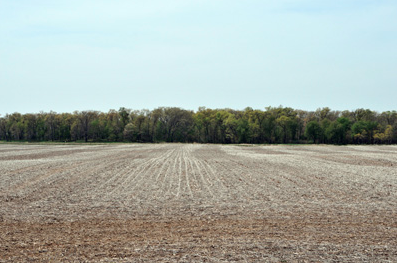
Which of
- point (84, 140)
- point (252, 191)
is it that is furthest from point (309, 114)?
point (252, 191)

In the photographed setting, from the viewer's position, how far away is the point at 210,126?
142m

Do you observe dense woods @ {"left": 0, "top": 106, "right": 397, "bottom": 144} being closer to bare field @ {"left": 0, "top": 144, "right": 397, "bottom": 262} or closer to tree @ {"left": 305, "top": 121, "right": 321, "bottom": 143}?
tree @ {"left": 305, "top": 121, "right": 321, "bottom": 143}

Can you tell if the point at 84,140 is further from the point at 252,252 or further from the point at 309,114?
the point at 252,252

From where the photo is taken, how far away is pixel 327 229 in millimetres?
11781

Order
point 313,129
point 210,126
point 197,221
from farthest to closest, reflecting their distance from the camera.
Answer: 1. point 210,126
2. point 313,129
3. point 197,221

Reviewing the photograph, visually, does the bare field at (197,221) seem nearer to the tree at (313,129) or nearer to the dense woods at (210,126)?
the tree at (313,129)

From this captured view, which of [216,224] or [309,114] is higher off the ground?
[309,114]

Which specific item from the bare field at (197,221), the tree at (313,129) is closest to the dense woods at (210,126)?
the tree at (313,129)

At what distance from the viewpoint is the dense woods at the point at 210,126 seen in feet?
434

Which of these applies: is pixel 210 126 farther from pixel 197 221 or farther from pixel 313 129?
pixel 197 221

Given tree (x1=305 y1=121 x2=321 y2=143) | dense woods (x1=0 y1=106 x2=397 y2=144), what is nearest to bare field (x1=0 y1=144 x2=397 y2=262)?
tree (x1=305 y1=121 x2=321 y2=143)

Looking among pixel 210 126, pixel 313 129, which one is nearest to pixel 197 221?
pixel 313 129

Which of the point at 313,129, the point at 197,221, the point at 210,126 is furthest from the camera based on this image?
the point at 210,126

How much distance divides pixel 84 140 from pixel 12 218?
137701 mm
